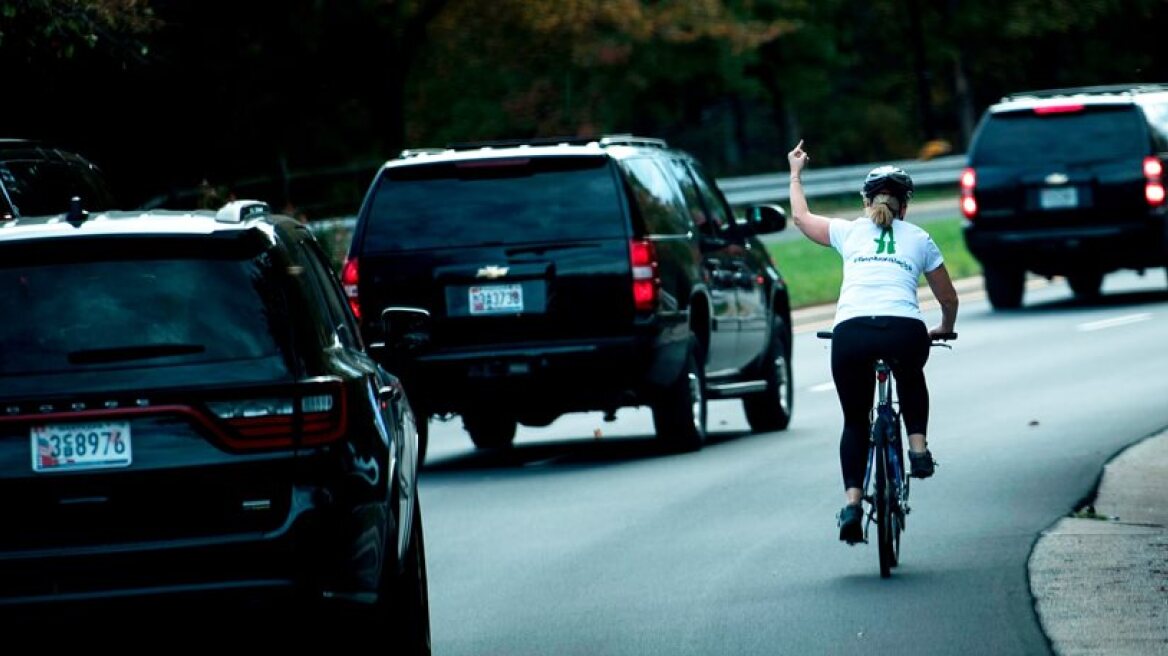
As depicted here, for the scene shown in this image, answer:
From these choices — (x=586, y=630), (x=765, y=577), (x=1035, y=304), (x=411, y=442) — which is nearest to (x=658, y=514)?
(x=765, y=577)

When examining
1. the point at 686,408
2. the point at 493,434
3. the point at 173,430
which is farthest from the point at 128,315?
the point at 493,434

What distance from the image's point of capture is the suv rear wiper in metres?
7.29

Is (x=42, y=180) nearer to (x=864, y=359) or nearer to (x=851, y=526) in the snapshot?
(x=864, y=359)

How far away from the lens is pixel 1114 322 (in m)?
25.3

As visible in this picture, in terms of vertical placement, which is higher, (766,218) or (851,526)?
(766,218)

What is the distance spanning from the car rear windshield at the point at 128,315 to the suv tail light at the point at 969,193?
19628 millimetres

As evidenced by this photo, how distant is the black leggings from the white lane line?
13945mm

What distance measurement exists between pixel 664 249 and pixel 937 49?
178 ft

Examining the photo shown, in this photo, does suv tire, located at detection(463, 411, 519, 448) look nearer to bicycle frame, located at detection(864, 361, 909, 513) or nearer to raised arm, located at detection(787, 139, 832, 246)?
raised arm, located at detection(787, 139, 832, 246)

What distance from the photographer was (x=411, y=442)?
29.1 ft

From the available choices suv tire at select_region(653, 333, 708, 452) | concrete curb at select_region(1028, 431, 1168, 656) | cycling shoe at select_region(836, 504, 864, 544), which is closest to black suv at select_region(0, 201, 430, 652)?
concrete curb at select_region(1028, 431, 1168, 656)

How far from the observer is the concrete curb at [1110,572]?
8.91m

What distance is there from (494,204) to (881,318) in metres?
4.84

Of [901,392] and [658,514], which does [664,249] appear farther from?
[901,392]
